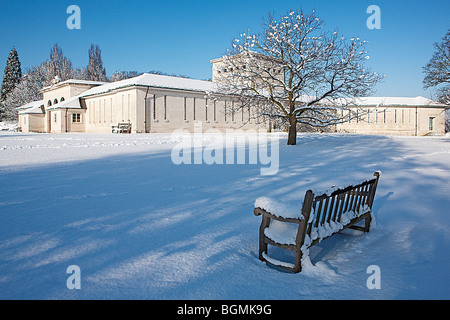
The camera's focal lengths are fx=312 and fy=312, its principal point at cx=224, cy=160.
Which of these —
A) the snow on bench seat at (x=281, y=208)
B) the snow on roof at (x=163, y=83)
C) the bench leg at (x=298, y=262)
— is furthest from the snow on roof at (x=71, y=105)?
the bench leg at (x=298, y=262)

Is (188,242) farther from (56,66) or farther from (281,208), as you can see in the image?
(56,66)

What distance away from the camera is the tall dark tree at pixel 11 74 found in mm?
76000

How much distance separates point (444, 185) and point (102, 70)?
283 ft

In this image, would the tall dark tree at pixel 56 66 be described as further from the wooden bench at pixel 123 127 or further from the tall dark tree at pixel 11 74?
the wooden bench at pixel 123 127

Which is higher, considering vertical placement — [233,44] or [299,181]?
[233,44]

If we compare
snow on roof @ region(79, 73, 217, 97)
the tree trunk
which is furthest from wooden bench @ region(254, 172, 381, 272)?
snow on roof @ region(79, 73, 217, 97)

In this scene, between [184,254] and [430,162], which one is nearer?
[184,254]

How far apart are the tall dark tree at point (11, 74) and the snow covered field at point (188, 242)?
8359 cm

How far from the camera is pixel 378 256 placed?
176 inches

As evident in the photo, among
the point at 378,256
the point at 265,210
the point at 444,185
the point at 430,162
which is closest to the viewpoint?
the point at 265,210

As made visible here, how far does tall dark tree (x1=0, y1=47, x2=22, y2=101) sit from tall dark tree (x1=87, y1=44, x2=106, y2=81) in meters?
16.6
